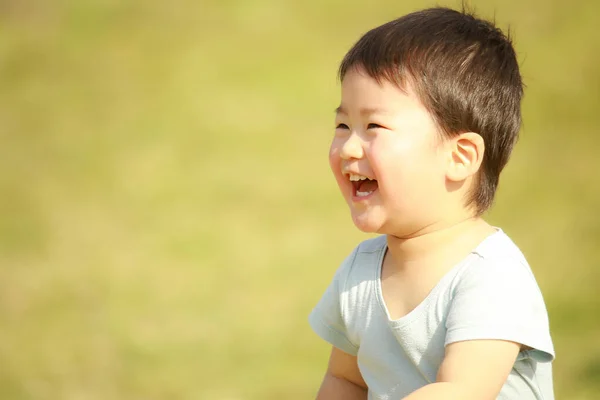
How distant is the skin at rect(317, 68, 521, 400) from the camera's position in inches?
56.8

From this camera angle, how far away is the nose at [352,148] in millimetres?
1461

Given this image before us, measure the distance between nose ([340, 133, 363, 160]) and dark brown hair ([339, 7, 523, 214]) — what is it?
0.11 metres

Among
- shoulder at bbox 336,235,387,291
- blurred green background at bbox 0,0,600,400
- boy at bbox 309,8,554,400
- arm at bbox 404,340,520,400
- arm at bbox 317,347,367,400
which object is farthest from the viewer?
blurred green background at bbox 0,0,600,400

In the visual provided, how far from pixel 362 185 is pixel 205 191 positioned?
124 inches

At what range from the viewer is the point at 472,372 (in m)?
1.31

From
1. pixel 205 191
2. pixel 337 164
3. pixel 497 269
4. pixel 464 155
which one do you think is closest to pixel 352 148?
pixel 337 164

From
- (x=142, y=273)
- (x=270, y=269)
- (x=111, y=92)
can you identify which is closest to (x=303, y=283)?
(x=270, y=269)

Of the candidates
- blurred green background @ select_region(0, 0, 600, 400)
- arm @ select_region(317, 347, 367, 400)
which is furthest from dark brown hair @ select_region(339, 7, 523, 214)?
blurred green background @ select_region(0, 0, 600, 400)

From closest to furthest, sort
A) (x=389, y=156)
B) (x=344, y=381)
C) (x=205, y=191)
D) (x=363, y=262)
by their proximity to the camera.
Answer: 1. (x=389, y=156)
2. (x=363, y=262)
3. (x=344, y=381)
4. (x=205, y=191)

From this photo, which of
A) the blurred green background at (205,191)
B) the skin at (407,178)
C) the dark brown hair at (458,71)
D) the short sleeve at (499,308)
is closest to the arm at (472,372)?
the short sleeve at (499,308)

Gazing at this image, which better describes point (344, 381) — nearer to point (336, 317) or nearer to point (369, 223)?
point (336, 317)

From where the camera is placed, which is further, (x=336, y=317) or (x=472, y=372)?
(x=336, y=317)

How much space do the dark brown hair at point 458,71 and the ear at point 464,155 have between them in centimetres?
2

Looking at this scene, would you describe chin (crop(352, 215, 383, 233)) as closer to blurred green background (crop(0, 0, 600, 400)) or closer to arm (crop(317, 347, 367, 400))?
arm (crop(317, 347, 367, 400))
